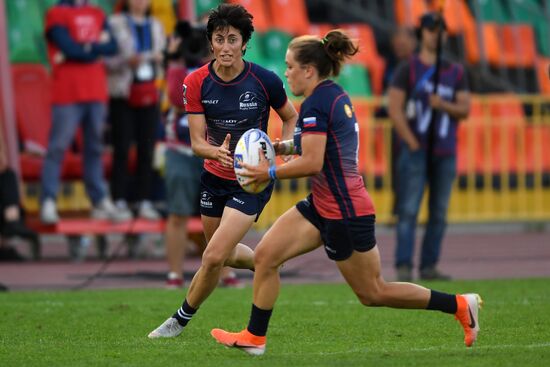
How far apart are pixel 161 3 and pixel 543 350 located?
34.1 ft

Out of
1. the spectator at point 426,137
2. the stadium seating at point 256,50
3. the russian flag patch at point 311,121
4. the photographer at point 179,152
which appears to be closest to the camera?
the russian flag patch at point 311,121

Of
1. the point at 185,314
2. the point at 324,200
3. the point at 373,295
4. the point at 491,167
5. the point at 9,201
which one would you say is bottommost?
the point at 491,167

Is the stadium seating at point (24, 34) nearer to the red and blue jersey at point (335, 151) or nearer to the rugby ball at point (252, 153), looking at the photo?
the rugby ball at point (252, 153)

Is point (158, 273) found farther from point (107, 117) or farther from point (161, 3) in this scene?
point (161, 3)

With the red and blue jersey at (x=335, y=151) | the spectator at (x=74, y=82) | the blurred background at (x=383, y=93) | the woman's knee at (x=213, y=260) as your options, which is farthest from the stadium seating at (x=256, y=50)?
the red and blue jersey at (x=335, y=151)

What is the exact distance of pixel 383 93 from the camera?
20609 millimetres

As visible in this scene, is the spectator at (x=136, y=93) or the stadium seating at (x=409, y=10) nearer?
the spectator at (x=136, y=93)

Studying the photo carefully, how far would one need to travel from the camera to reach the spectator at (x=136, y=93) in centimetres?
1684

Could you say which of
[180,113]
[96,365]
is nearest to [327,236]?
[96,365]

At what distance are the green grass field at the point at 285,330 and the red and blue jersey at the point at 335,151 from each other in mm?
945

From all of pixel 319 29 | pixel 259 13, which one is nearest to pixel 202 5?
pixel 259 13

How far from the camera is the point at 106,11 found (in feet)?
62.5

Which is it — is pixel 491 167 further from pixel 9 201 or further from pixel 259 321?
pixel 259 321

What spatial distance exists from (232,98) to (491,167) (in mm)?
11474
